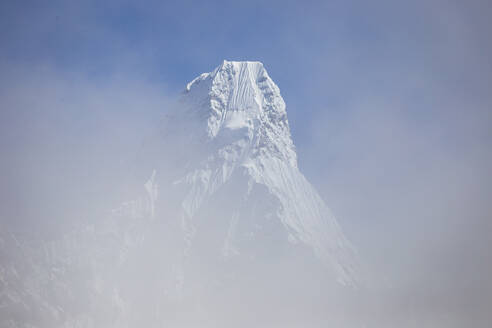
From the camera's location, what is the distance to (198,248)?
13900cm

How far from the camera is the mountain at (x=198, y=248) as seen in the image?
4975 inches

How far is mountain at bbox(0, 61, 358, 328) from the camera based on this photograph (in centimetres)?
12638

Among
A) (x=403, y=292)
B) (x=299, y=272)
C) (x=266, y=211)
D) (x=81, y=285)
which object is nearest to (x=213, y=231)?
(x=266, y=211)

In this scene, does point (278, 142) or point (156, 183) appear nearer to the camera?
point (156, 183)

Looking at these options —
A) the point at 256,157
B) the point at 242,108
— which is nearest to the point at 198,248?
the point at 256,157

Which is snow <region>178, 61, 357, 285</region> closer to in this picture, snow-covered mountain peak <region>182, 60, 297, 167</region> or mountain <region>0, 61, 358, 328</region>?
snow-covered mountain peak <region>182, 60, 297, 167</region>

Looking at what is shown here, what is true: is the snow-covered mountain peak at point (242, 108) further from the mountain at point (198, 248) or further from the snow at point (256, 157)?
the mountain at point (198, 248)

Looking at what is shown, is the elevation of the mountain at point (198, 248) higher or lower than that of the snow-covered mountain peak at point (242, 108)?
lower

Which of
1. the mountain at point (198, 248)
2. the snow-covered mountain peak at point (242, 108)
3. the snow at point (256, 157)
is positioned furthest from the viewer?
the snow-covered mountain peak at point (242, 108)

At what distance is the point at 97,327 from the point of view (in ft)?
408

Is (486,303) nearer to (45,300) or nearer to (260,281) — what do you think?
(260,281)

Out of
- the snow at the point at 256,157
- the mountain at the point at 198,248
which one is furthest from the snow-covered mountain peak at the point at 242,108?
the mountain at the point at 198,248

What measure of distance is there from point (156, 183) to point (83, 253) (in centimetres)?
2707

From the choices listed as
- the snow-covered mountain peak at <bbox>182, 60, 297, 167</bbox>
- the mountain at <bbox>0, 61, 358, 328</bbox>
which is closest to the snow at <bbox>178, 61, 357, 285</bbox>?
the snow-covered mountain peak at <bbox>182, 60, 297, 167</bbox>
